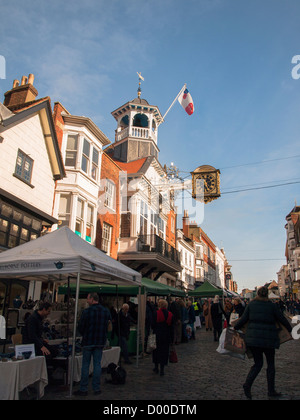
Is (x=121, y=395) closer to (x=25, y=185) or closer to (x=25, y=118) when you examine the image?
(x=25, y=185)

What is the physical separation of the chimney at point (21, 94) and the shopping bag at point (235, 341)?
585 inches

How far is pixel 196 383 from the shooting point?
22.3 ft

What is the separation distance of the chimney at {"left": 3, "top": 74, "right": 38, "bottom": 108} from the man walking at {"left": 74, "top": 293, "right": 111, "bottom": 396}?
13.5 m

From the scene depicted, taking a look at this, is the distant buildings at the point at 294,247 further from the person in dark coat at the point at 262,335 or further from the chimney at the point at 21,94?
the person in dark coat at the point at 262,335

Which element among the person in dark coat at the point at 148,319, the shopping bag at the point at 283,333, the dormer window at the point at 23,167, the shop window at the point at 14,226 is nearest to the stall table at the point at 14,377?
the shopping bag at the point at 283,333

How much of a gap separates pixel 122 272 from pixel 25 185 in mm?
7638

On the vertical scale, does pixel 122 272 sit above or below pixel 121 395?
above

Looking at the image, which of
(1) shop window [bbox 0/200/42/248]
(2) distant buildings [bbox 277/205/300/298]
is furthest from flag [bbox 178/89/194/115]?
(2) distant buildings [bbox 277/205/300/298]

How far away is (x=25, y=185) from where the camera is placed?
1377 cm

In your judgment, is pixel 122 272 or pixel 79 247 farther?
pixel 122 272

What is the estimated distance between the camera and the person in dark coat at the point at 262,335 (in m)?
5.34

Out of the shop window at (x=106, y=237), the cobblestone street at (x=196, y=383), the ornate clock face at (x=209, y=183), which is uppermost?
the ornate clock face at (x=209, y=183)

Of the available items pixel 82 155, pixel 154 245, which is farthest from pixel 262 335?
pixel 154 245
